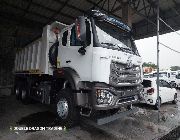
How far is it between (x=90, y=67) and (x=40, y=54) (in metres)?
3.22

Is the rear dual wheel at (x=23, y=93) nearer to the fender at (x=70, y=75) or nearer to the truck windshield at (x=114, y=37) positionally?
the fender at (x=70, y=75)

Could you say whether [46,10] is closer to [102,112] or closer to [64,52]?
[64,52]

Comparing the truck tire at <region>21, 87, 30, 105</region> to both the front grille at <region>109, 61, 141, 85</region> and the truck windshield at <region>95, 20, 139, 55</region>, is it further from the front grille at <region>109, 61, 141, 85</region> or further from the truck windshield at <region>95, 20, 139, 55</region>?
the front grille at <region>109, 61, 141, 85</region>

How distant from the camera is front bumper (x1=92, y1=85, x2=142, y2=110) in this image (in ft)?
16.2

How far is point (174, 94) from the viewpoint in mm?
11984

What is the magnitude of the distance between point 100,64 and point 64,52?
173cm

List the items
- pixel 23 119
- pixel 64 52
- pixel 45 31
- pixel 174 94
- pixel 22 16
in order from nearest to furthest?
pixel 64 52 → pixel 23 119 → pixel 45 31 → pixel 174 94 → pixel 22 16

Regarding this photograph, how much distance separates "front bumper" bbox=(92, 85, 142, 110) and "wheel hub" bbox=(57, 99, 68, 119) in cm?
130

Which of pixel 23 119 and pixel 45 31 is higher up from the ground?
pixel 45 31

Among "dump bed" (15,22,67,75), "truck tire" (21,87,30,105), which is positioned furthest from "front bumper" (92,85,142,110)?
"truck tire" (21,87,30,105)

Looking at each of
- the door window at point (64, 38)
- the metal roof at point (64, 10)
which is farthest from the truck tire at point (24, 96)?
the door window at point (64, 38)

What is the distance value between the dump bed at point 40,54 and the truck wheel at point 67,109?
1.41 m

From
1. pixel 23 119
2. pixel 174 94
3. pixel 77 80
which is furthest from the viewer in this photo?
pixel 174 94

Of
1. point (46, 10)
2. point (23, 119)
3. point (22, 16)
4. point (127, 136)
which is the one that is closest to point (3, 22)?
point (22, 16)
